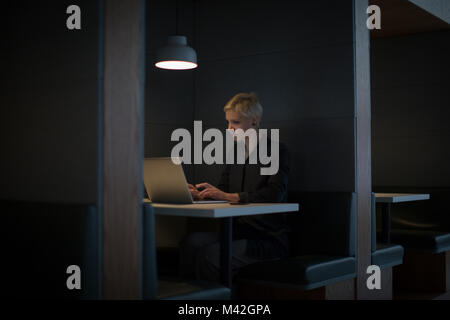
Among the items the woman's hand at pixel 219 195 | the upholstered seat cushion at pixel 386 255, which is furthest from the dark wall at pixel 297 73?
the woman's hand at pixel 219 195

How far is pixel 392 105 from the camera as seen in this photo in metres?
6.30

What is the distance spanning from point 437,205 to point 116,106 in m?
4.11

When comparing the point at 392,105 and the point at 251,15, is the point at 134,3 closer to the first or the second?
the point at 251,15

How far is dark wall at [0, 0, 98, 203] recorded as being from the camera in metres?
2.81

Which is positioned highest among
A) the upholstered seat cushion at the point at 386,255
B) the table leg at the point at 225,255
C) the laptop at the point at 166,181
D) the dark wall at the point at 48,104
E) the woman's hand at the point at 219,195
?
the dark wall at the point at 48,104

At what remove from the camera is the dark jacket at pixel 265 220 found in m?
3.71

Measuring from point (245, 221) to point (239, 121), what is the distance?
691 millimetres

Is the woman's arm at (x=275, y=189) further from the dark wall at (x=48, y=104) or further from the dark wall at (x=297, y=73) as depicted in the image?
the dark wall at (x=48, y=104)

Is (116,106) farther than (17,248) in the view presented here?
No

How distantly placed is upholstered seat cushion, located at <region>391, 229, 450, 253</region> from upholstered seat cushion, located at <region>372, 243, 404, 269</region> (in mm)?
487

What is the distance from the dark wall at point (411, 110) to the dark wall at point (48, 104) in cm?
421

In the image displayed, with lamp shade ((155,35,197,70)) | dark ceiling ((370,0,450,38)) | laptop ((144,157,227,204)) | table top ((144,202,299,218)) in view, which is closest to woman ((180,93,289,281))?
table top ((144,202,299,218))

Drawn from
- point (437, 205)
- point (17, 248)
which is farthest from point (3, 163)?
point (437, 205)
